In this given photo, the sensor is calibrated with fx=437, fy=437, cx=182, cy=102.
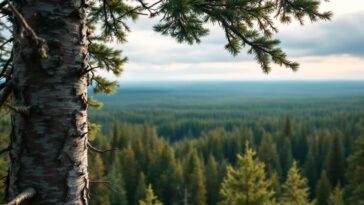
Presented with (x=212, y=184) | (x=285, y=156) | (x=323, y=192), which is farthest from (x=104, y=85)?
(x=285, y=156)

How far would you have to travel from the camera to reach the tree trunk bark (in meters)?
2.50

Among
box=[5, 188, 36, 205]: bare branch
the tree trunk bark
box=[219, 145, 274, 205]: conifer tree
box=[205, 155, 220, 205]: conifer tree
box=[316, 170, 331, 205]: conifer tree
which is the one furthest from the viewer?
box=[205, 155, 220, 205]: conifer tree

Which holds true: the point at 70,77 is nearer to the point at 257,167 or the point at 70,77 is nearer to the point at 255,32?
the point at 255,32

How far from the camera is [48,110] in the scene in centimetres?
251

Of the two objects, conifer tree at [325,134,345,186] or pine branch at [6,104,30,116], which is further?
conifer tree at [325,134,345,186]

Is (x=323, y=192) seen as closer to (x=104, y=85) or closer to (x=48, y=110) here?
(x=104, y=85)

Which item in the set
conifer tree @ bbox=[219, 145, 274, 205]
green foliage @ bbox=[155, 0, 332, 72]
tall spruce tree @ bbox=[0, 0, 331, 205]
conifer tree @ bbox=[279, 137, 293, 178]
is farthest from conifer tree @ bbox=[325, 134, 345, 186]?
tall spruce tree @ bbox=[0, 0, 331, 205]

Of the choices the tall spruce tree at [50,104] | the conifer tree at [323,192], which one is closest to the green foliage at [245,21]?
the tall spruce tree at [50,104]

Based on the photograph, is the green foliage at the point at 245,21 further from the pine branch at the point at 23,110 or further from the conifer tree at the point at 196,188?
the conifer tree at the point at 196,188

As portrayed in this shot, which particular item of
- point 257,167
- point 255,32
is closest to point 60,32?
point 255,32

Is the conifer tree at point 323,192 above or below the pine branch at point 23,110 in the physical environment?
below

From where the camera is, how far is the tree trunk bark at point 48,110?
8.20 feet

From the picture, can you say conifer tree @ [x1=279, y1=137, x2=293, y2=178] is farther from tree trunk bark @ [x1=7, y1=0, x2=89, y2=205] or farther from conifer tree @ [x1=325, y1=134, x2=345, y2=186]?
tree trunk bark @ [x1=7, y1=0, x2=89, y2=205]

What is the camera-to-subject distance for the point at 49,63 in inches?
99.1
